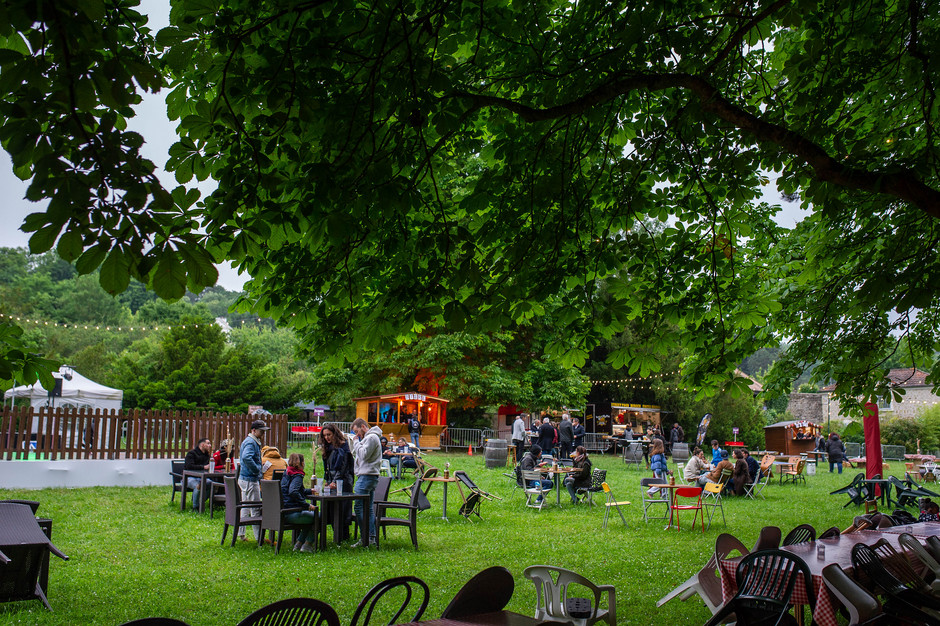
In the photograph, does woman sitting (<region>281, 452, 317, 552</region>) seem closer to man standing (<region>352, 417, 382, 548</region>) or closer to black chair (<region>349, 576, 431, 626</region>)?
man standing (<region>352, 417, 382, 548</region>)

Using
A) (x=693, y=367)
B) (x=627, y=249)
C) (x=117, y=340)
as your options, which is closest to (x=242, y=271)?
(x=627, y=249)

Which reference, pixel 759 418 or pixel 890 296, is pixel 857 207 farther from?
pixel 759 418

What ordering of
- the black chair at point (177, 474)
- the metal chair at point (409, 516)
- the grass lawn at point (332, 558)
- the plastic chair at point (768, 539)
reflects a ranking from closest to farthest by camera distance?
the plastic chair at point (768, 539) < the grass lawn at point (332, 558) < the metal chair at point (409, 516) < the black chair at point (177, 474)

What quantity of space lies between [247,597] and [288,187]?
5024 millimetres

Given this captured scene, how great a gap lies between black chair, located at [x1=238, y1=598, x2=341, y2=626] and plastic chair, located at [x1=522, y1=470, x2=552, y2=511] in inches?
449

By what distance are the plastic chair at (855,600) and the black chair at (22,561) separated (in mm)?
6992

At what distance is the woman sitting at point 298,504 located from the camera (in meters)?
9.50

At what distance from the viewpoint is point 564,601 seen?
17.8 ft

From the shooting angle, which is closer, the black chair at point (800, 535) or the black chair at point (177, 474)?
the black chair at point (800, 535)

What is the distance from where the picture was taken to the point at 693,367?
6.64 m

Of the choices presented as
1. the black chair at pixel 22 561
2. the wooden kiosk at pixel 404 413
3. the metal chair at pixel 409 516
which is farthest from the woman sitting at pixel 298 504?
the wooden kiosk at pixel 404 413

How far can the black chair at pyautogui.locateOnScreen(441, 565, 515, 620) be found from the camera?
4234 mm

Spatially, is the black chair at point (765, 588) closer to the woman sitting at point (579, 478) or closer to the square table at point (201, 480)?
the woman sitting at point (579, 478)

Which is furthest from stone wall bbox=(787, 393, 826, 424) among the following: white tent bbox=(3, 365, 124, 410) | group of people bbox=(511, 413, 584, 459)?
white tent bbox=(3, 365, 124, 410)
